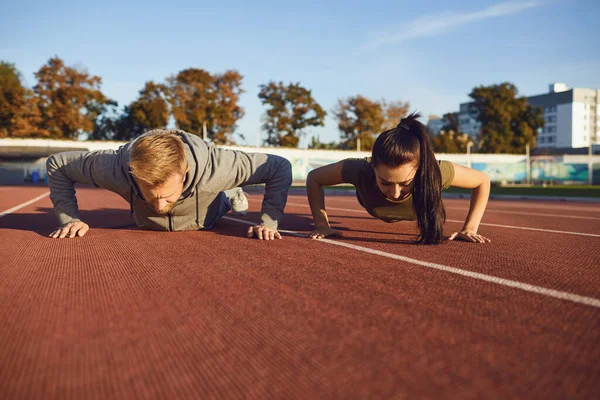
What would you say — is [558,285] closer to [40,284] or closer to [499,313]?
[499,313]

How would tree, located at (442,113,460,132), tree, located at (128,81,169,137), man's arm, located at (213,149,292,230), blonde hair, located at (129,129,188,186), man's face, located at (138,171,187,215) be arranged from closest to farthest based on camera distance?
blonde hair, located at (129,129,188,186), man's face, located at (138,171,187,215), man's arm, located at (213,149,292,230), tree, located at (128,81,169,137), tree, located at (442,113,460,132)

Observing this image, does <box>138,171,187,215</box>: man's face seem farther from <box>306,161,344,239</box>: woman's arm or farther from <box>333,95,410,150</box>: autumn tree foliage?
<box>333,95,410,150</box>: autumn tree foliage

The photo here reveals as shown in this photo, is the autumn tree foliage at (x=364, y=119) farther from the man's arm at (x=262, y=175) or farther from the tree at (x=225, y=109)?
the man's arm at (x=262, y=175)

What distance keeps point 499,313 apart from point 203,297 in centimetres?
143

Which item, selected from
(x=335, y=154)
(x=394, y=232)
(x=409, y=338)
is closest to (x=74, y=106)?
(x=335, y=154)

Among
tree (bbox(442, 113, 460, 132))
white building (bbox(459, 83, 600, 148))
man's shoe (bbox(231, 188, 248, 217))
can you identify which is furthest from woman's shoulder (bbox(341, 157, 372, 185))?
white building (bbox(459, 83, 600, 148))

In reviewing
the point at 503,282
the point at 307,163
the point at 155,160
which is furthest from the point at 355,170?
the point at 307,163

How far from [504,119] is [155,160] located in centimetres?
6527

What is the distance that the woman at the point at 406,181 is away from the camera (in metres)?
3.87

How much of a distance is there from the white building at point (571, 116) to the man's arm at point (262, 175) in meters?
110

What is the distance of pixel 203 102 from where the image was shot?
48.1 meters

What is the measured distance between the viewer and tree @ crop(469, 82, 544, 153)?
61.4 m

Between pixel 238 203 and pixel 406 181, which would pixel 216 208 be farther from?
pixel 406 181

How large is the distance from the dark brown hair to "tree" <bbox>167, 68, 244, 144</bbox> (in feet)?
148
